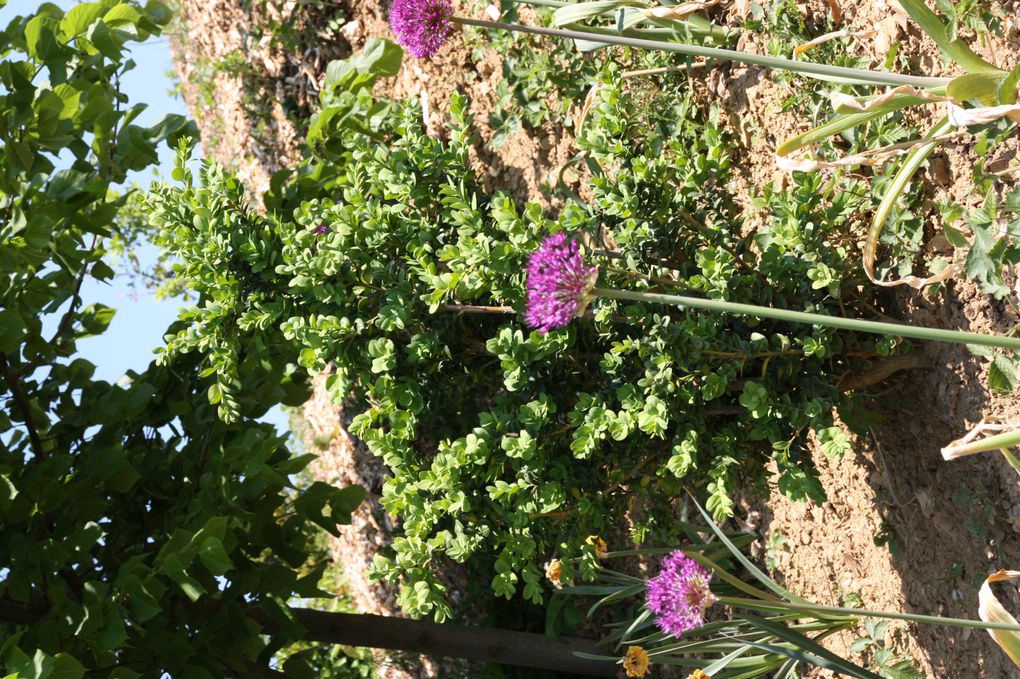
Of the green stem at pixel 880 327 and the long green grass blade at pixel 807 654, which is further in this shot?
the long green grass blade at pixel 807 654

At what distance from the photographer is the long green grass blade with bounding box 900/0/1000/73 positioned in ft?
5.06

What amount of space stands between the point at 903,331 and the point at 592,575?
110 cm

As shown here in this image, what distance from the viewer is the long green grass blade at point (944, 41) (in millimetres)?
1542

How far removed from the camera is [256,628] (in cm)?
241

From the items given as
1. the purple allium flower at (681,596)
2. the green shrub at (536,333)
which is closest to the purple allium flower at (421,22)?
the green shrub at (536,333)

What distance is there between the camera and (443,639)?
2760 mm

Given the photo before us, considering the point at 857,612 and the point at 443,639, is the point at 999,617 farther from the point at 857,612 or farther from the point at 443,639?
the point at 443,639

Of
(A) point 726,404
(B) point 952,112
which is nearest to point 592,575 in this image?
(A) point 726,404

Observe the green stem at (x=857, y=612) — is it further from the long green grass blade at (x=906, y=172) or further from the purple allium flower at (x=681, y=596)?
the long green grass blade at (x=906, y=172)

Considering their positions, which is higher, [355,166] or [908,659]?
[355,166]

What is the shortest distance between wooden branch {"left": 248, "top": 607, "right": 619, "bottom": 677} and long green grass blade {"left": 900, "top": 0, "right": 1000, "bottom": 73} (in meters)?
1.96

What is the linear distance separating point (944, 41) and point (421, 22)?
942mm

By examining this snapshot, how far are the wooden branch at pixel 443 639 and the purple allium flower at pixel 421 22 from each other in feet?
5.38

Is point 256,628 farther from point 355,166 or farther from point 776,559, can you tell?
point 776,559
